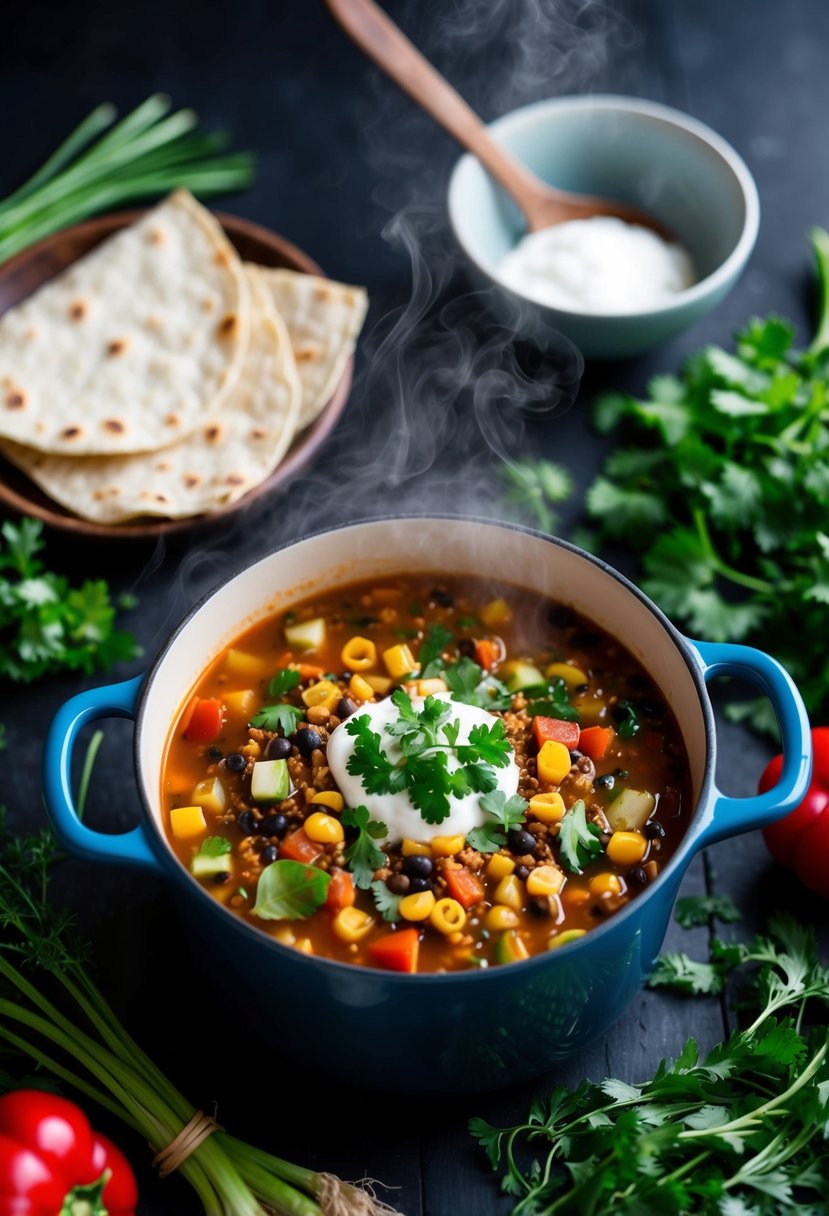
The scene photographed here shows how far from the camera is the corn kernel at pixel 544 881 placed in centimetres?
328

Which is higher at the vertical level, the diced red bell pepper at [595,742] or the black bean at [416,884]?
the black bean at [416,884]

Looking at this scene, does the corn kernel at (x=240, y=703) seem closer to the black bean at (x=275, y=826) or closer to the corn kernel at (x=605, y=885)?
the black bean at (x=275, y=826)

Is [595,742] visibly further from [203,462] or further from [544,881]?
[203,462]

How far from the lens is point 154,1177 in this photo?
330cm

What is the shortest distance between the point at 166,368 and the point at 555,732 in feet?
7.01

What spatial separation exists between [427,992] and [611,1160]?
2.14 ft

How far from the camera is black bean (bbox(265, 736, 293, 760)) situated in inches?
140

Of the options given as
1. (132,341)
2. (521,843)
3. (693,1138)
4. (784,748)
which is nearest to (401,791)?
(521,843)

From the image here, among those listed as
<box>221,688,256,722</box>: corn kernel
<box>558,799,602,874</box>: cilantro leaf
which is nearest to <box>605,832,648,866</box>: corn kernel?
<box>558,799,602,874</box>: cilantro leaf

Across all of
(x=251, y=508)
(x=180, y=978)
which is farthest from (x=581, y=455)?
(x=180, y=978)

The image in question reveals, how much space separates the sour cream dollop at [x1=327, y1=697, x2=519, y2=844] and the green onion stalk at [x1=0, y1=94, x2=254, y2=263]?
9.58 feet

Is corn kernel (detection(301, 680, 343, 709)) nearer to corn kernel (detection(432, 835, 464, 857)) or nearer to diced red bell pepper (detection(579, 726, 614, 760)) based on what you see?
corn kernel (detection(432, 835, 464, 857))

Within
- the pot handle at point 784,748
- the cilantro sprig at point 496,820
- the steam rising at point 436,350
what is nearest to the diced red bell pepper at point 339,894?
the cilantro sprig at point 496,820

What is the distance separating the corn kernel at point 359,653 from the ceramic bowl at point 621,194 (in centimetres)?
164
